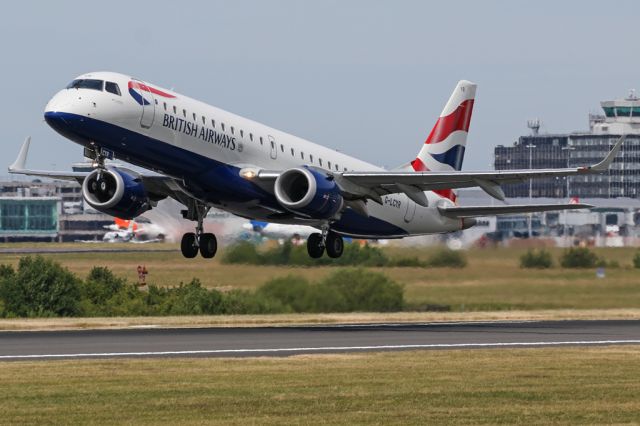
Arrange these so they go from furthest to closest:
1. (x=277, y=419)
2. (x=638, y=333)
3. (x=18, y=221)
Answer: (x=18, y=221), (x=638, y=333), (x=277, y=419)

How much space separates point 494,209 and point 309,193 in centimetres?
1021

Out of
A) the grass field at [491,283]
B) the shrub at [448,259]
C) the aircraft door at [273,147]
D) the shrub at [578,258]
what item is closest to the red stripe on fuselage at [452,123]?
the shrub at [448,259]

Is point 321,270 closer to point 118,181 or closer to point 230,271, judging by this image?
point 230,271

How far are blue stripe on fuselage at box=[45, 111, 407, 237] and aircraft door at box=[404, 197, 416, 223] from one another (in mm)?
8360

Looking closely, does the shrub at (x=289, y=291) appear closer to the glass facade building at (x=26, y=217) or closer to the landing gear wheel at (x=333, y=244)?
the landing gear wheel at (x=333, y=244)

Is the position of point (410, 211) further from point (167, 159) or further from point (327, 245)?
point (167, 159)

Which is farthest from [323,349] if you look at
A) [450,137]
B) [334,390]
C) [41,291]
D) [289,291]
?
[41,291]

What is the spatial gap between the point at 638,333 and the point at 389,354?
39.1 ft

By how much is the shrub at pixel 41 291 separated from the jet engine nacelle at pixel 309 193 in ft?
65.2

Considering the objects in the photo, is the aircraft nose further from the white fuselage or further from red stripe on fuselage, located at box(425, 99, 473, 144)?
red stripe on fuselage, located at box(425, 99, 473, 144)

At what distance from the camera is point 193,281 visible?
6312cm

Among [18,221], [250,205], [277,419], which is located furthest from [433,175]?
[18,221]

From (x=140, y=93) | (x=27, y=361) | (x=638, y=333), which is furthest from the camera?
(x=638, y=333)

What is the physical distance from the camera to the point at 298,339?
42062 millimetres
